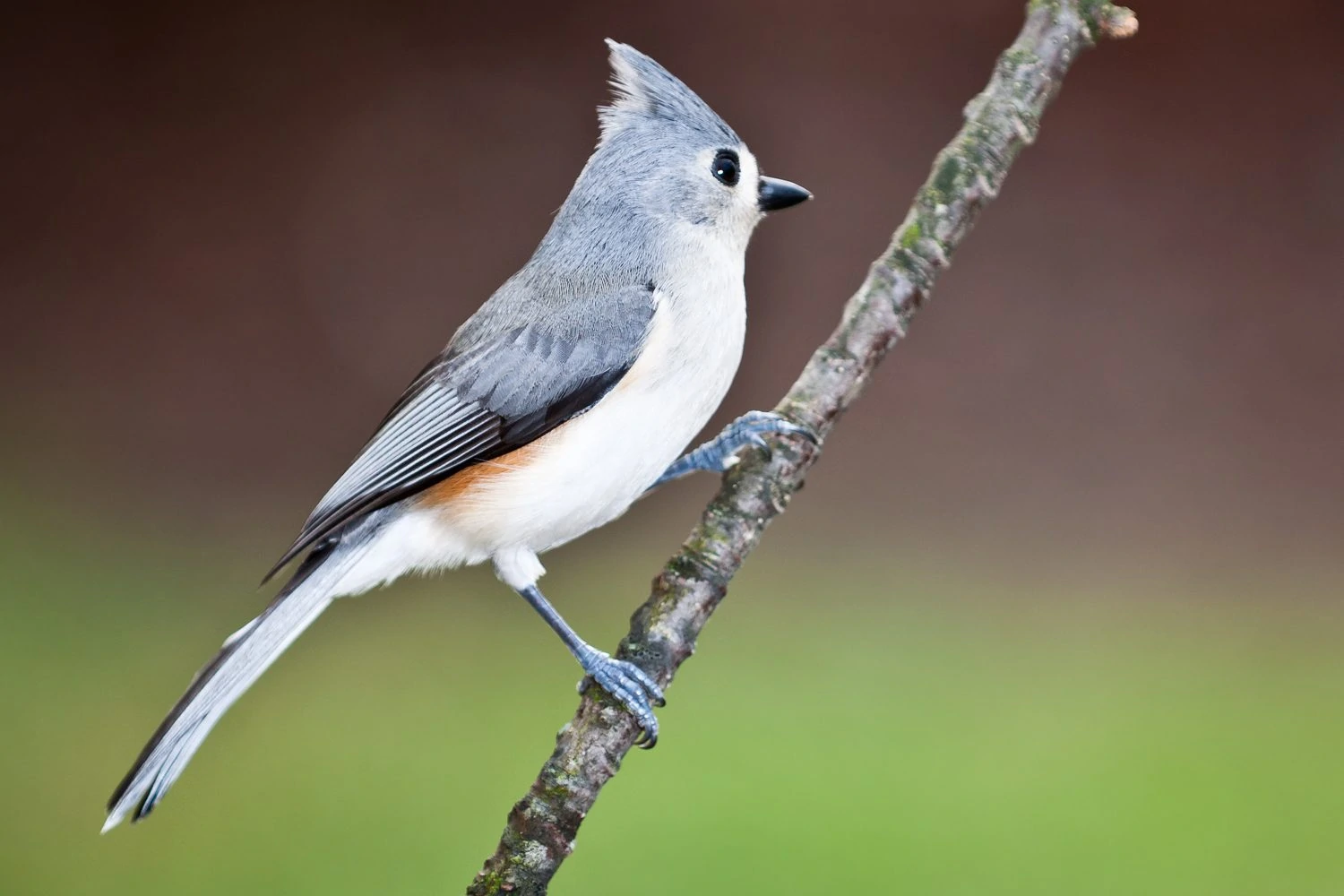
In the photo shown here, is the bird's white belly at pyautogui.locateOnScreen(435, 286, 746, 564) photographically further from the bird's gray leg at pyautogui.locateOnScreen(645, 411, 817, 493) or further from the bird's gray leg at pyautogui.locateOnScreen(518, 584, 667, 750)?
the bird's gray leg at pyautogui.locateOnScreen(518, 584, 667, 750)

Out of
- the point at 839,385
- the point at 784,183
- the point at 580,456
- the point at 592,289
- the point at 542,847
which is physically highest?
the point at 784,183

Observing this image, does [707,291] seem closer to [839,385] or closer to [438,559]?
[839,385]

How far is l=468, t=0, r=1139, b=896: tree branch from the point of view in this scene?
118cm

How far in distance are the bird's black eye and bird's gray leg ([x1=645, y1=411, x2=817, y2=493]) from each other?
28cm

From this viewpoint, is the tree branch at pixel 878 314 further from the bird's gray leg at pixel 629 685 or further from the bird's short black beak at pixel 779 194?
the bird's short black beak at pixel 779 194

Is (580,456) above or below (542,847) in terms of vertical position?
above

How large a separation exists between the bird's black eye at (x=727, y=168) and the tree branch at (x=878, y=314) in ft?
0.71

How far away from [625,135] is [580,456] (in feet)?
1.28

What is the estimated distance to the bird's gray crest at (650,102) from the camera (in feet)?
4.28

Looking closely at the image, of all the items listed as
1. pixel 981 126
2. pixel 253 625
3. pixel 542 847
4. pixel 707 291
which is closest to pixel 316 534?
pixel 253 625

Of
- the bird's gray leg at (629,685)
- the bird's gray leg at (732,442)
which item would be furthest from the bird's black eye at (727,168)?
the bird's gray leg at (629,685)

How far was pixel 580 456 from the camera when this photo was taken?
1301 millimetres

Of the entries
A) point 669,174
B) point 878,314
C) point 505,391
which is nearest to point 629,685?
point 505,391

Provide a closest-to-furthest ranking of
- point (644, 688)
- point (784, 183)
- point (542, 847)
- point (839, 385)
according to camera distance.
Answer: point (542, 847) → point (644, 688) → point (839, 385) → point (784, 183)
